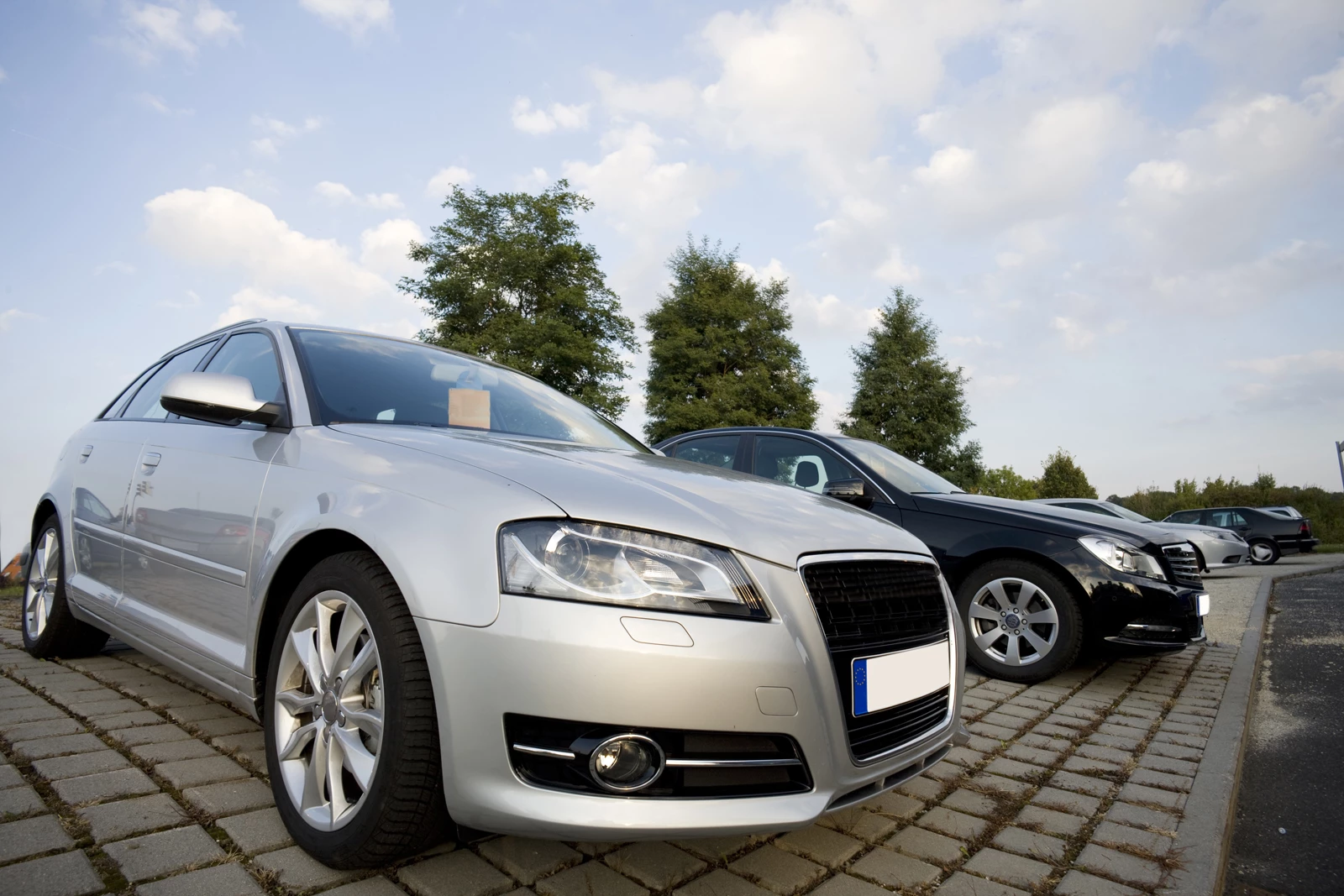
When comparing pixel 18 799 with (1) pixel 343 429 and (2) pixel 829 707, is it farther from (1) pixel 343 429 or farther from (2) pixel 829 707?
(2) pixel 829 707

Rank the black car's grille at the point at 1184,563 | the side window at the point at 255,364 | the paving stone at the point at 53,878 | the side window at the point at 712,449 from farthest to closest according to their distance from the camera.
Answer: the side window at the point at 712,449
the black car's grille at the point at 1184,563
the side window at the point at 255,364
the paving stone at the point at 53,878

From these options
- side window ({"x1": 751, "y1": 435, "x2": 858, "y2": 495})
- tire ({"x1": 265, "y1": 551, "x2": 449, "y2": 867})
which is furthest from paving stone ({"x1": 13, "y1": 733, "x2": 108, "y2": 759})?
side window ({"x1": 751, "y1": 435, "x2": 858, "y2": 495})

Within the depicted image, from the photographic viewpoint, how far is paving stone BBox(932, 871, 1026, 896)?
2.07m

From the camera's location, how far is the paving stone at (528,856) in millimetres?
2039

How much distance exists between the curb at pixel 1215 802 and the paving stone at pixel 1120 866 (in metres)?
0.05

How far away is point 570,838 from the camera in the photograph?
5.66 ft

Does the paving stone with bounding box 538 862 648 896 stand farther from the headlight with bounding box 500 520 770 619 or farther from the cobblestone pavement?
the headlight with bounding box 500 520 770 619

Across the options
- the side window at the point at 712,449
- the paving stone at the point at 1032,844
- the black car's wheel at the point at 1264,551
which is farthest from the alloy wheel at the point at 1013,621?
the black car's wheel at the point at 1264,551

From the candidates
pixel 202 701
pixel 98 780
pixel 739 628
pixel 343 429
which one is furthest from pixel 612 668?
pixel 202 701

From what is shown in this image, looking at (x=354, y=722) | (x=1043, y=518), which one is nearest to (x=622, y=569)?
(x=354, y=722)

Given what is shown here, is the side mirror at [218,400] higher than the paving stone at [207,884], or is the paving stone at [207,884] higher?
the side mirror at [218,400]

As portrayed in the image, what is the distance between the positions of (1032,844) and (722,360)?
37.8 m

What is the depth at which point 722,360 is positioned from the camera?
1566 inches

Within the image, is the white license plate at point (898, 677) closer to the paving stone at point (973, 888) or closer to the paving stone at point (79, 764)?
the paving stone at point (973, 888)
